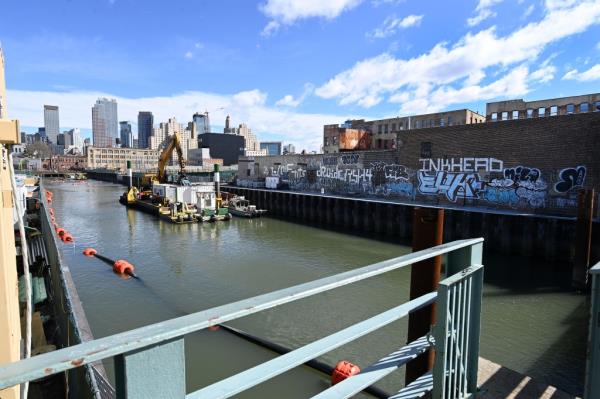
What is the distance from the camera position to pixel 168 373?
140cm

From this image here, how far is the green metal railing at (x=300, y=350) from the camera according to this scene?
121cm

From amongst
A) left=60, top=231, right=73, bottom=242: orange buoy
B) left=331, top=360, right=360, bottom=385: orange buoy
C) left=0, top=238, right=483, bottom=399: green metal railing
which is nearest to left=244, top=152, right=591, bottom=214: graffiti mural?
left=331, top=360, right=360, bottom=385: orange buoy

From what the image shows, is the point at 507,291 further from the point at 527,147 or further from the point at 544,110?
the point at 544,110

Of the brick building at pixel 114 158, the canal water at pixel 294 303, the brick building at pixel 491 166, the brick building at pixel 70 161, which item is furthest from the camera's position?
the brick building at pixel 114 158

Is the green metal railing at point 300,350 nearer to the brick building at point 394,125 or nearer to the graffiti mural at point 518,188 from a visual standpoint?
the graffiti mural at point 518,188

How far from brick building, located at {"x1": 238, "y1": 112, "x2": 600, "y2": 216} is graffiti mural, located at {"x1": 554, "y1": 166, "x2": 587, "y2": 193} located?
0.15ft

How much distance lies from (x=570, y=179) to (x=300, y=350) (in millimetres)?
25178

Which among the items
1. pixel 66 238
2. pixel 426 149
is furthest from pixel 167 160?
pixel 426 149

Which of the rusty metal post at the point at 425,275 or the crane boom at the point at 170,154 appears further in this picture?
the crane boom at the point at 170,154

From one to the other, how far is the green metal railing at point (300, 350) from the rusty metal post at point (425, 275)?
18 cm

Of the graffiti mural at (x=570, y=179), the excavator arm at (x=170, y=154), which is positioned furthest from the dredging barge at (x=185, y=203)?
the graffiti mural at (x=570, y=179)

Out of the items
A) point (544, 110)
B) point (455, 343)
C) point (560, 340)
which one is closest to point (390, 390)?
point (455, 343)

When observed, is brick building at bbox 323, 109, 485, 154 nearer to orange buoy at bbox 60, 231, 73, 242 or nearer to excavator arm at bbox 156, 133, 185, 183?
excavator arm at bbox 156, 133, 185, 183

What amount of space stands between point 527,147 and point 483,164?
9.33ft
